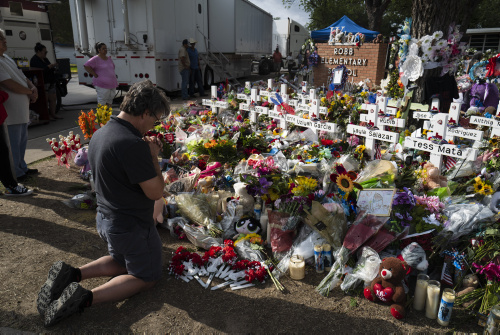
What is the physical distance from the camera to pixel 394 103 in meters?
5.98

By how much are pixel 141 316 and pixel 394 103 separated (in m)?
5.10

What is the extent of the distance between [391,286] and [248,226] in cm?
136

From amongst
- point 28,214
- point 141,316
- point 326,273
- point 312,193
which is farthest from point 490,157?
point 28,214

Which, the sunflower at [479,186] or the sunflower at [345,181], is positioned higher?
the sunflower at [345,181]

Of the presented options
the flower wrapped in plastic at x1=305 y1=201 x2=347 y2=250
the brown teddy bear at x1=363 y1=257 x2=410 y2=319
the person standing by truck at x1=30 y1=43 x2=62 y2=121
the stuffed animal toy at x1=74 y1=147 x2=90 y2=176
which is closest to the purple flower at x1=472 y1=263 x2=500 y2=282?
the brown teddy bear at x1=363 y1=257 x2=410 y2=319

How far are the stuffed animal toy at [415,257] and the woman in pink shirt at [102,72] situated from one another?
6076 mm

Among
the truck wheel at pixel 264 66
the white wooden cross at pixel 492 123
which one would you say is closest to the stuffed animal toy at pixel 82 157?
the white wooden cross at pixel 492 123

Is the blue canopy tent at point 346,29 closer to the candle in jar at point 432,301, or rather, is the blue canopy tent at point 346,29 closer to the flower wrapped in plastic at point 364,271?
the flower wrapped in plastic at point 364,271

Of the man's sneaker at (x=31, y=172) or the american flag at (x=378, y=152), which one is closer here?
the american flag at (x=378, y=152)

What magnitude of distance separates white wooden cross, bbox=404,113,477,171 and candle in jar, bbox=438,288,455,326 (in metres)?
1.80

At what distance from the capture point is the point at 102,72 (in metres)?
6.84

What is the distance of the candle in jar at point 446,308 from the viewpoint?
232cm

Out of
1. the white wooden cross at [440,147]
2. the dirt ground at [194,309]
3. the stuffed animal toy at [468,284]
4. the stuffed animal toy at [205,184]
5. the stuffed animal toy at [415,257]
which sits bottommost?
the dirt ground at [194,309]

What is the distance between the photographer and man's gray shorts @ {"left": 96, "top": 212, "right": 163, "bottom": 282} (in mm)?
2404
